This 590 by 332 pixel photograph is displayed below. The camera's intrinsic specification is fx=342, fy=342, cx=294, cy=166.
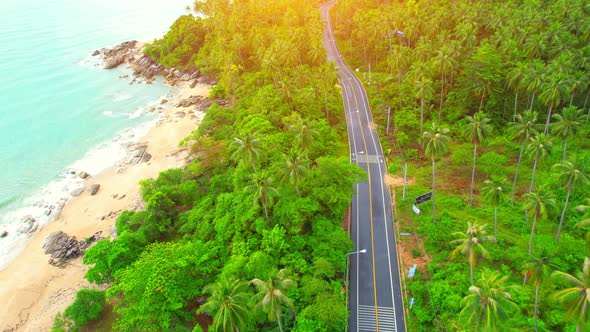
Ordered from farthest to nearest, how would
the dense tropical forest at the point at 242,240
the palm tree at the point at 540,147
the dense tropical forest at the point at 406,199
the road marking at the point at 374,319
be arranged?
the palm tree at the point at 540,147
the road marking at the point at 374,319
the dense tropical forest at the point at 242,240
the dense tropical forest at the point at 406,199

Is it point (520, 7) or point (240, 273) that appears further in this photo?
point (520, 7)

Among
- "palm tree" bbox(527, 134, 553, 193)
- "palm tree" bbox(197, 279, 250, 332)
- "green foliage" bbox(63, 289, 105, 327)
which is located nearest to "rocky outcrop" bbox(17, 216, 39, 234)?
"green foliage" bbox(63, 289, 105, 327)

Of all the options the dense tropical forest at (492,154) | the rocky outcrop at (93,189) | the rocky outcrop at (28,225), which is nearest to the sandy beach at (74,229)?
the rocky outcrop at (93,189)

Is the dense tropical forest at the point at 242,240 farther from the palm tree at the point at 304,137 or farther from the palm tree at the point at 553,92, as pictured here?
the palm tree at the point at 553,92

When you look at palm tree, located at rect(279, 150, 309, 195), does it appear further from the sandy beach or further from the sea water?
the sea water

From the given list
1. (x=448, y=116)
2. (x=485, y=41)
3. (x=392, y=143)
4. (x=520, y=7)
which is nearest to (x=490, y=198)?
(x=392, y=143)

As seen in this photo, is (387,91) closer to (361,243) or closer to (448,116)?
(448,116)
